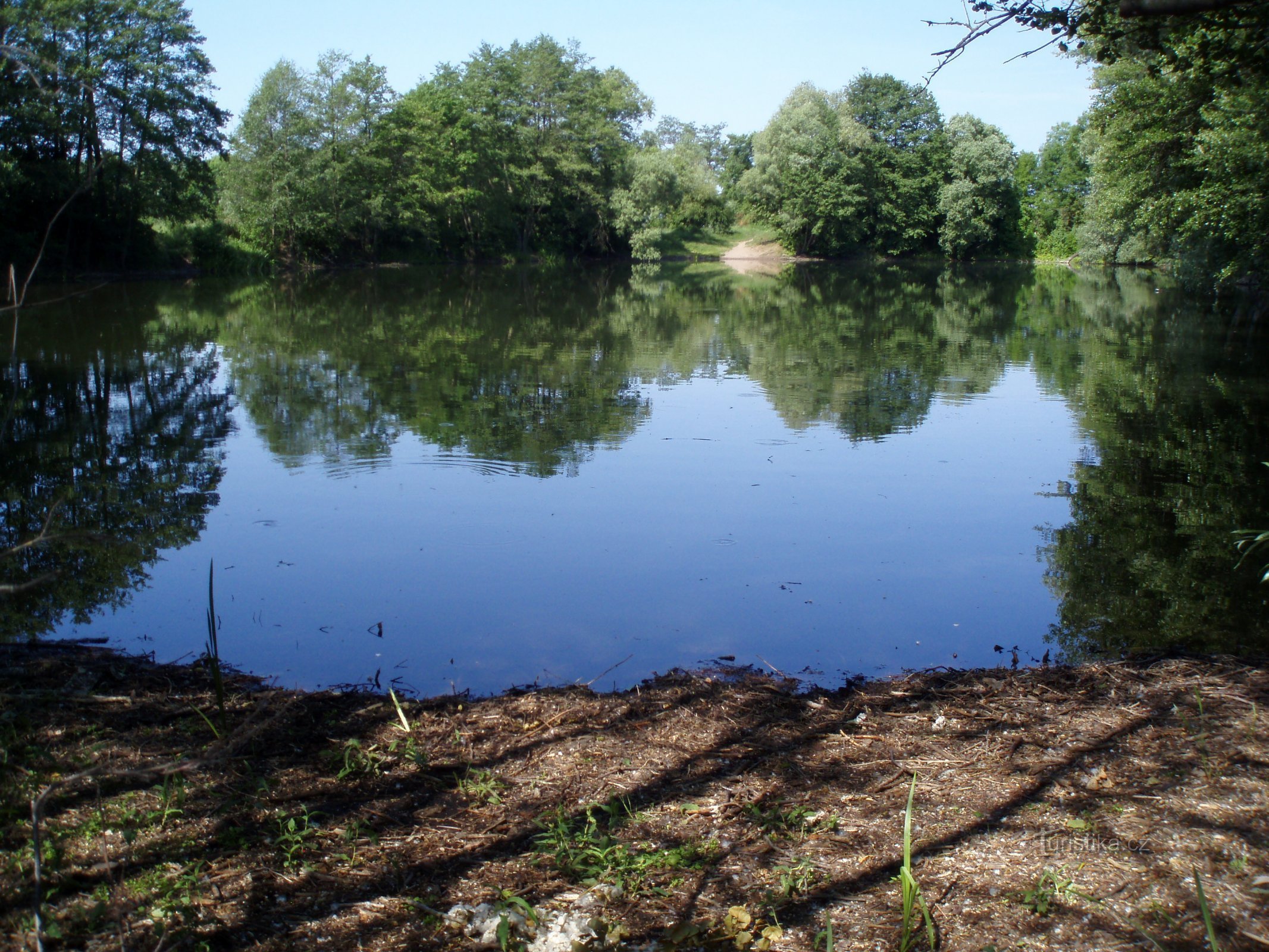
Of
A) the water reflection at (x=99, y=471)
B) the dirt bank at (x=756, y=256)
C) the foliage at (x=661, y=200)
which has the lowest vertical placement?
the water reflection at (x=99, y=471)

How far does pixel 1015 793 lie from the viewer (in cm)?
359

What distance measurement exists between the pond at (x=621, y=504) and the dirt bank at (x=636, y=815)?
1.03 metres

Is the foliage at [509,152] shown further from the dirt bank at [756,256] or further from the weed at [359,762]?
the weed at [359,762]

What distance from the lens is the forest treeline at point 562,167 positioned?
20.8 metres

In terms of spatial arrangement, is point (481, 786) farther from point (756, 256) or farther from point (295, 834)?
point (756, 256)

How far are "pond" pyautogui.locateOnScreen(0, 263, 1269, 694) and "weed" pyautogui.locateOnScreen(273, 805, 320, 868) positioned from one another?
120 cm

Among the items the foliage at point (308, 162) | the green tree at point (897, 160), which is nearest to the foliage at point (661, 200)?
the green tree at point (897, 160)

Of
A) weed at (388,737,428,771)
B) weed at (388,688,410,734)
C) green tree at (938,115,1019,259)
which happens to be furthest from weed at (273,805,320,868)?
green tree at (938,115,1019,259)

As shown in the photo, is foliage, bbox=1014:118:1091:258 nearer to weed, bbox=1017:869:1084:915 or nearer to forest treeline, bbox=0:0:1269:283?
forest treeline, bbox=0:0:1269:283

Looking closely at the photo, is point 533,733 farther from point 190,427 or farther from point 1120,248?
point 1120,248

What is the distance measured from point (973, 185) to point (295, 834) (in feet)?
222

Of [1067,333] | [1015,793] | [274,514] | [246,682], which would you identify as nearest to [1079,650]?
[1015,793]

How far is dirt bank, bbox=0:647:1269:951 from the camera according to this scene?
9.33 ft

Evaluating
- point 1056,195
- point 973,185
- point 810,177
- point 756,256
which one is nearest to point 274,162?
point 810,177
